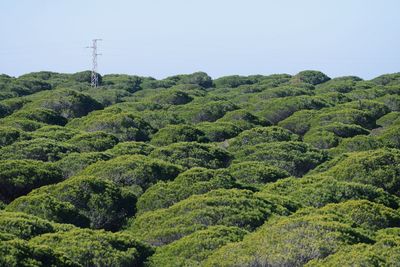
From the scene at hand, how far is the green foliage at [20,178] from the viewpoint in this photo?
21328 mm

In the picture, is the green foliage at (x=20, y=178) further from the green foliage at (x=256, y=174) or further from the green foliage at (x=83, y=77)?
the green foliage at (x=83, y=77)

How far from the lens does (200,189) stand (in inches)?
821

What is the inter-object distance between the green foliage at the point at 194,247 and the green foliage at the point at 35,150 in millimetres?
10386

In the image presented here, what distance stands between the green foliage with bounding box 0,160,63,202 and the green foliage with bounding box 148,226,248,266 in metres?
6.53

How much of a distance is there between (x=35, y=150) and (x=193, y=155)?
5486mm

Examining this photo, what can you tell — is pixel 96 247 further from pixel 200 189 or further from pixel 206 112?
pixel 206 112

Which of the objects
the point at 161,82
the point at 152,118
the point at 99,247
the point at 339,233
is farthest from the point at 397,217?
the point at 161,82

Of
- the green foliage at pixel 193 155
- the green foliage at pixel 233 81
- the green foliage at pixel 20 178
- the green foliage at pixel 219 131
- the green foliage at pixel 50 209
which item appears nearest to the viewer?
the green foliage at pixel 50 209

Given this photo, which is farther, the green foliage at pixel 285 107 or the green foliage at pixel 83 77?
the green foliage at pixel 83 77

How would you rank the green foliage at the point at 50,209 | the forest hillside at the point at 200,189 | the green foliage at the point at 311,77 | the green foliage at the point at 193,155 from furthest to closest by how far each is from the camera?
the green foliage at the point at 311,77 → the green foliage at the point at 193,155 → the green foliage at the point at 50,209 → the forest hillside at the point at 200,189

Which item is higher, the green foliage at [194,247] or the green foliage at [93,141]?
the green foliage at [93,141]

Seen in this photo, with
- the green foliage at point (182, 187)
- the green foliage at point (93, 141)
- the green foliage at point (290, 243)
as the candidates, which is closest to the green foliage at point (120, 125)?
the green foliage at point (93, 141)

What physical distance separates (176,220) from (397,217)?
557 centimetres

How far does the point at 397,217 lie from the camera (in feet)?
61.9
